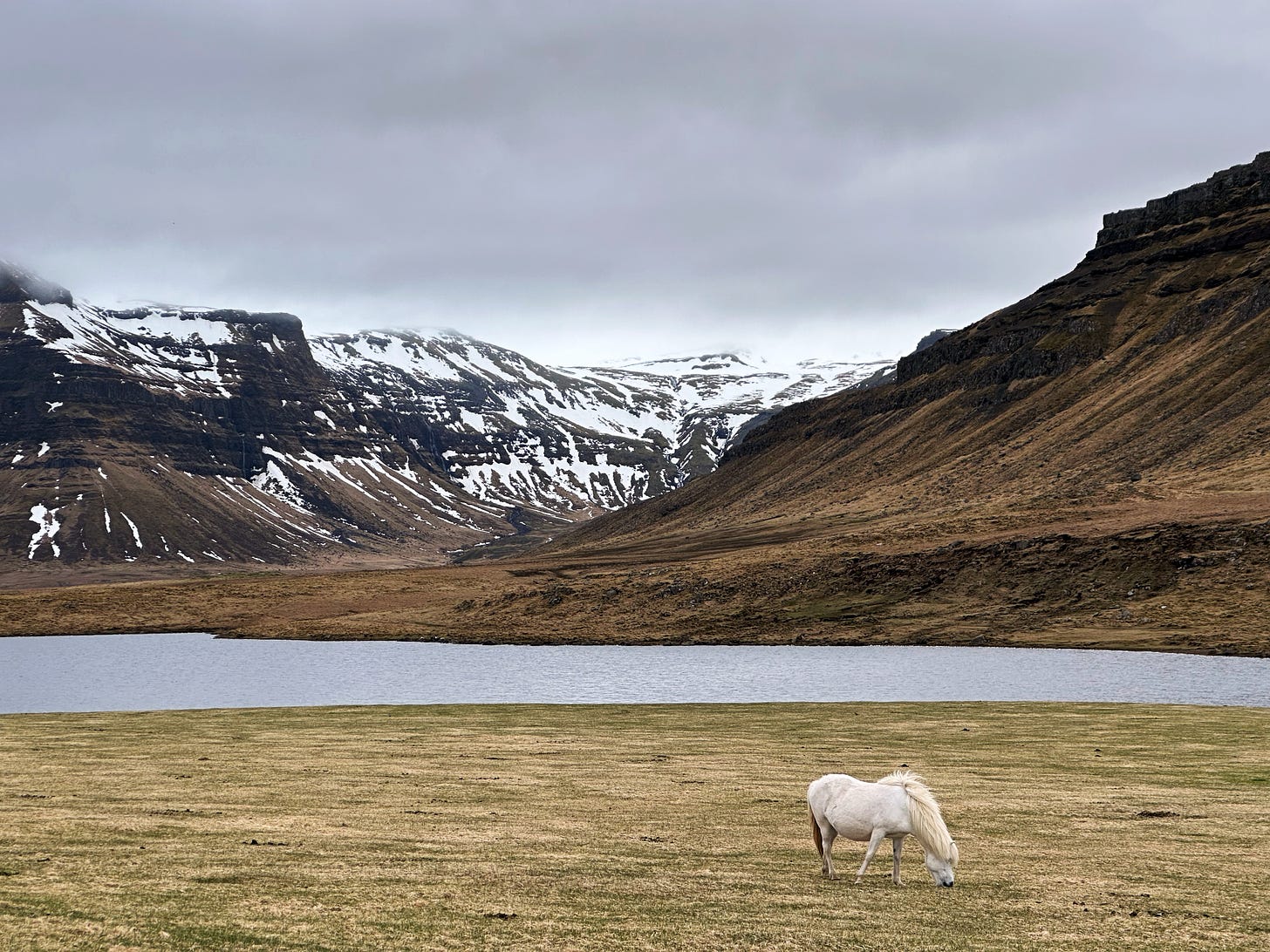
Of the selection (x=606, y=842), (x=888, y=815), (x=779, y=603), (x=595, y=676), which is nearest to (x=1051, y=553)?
(x=779, y=603)

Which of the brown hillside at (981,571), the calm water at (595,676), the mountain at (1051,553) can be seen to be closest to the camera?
the calm water at (595,676)

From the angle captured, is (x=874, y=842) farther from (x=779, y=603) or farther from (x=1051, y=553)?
(x=1051, y=553)

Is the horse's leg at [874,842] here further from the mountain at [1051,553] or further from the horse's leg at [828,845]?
the mountain at [1051,553]

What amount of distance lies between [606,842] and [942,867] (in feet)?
25.3

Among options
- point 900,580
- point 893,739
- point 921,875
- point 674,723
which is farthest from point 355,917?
point 900,580

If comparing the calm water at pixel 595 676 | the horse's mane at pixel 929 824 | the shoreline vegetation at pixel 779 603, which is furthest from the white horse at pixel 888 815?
the shoreline vegetation at pixel 779 603

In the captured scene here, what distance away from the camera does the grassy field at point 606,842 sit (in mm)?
16531

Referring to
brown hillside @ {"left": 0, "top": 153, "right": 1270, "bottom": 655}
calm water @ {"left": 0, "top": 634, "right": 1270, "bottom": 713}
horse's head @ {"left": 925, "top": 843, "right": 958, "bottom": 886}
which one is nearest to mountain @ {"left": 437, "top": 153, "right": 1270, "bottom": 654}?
brown hillside @ {"left": 0, "top": 153, "right": 1270, "bottom": 655}

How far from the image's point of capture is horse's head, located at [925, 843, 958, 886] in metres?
19.5

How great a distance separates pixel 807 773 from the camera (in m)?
36.3

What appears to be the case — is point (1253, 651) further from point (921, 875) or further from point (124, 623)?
point (124, 623)

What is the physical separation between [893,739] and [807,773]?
11635mm

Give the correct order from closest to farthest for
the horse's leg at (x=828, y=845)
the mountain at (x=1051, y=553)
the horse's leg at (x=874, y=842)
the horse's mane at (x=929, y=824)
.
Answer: the horse's mane at (x=929, y=824) → the horse's leg at (x=874, y=842) → the horse's leg at (x=828, y=845) → the mountain at (x=1051, y=553)

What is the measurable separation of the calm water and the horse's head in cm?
4932
